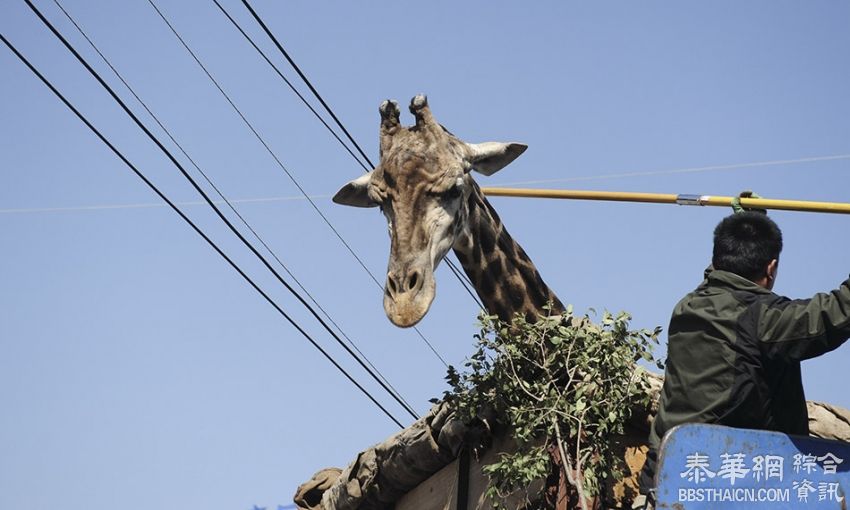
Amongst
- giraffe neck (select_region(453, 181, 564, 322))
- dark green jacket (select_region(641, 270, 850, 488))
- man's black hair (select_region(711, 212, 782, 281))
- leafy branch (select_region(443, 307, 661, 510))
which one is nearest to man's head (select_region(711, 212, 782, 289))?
man's black hair (select_region(711, 212, 782, 281))

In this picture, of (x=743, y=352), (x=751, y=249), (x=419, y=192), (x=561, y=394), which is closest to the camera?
(x=743, y=352)

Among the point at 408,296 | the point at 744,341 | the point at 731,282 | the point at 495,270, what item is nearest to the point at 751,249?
the point at 731,282

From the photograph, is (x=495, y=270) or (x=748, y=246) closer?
(x=748, y=246)

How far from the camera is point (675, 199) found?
9.80 m

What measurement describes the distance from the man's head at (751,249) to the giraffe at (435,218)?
7.86 ft

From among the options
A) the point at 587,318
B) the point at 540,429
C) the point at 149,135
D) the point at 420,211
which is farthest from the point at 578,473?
the point at 149,135

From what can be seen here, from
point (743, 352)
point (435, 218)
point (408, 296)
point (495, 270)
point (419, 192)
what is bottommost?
point (743, 352)

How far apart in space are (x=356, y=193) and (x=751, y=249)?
3.92 m

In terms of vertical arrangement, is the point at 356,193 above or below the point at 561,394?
above

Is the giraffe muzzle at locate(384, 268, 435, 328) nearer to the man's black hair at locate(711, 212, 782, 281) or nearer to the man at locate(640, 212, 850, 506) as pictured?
the man at locate(640, 212, 850, 506)

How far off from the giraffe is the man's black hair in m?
2.39

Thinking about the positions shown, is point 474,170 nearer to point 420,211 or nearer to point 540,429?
point 420,211

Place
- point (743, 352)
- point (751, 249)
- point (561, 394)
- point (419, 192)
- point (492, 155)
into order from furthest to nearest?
point (492, 155) → point (419, 192) → point (561, 394) → point (751, 249) → point (743, 352)

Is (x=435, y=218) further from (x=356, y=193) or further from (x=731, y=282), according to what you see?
(x=731, y=282)
